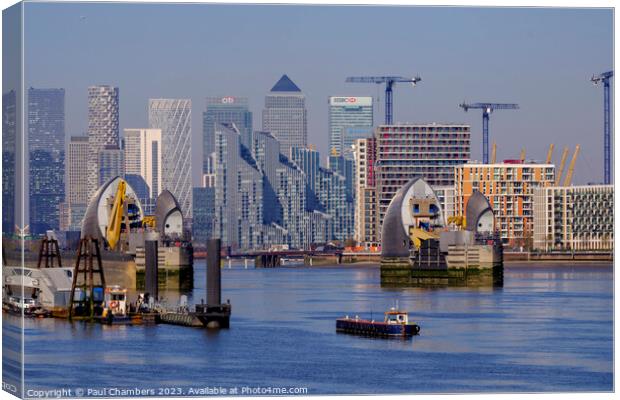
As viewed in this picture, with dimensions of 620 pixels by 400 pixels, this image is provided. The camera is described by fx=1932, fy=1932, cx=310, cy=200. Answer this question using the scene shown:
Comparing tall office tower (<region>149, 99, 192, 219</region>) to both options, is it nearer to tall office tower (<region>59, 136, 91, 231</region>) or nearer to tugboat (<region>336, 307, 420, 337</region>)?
tall office tower (<region>59, 136, 91, 231</region>)

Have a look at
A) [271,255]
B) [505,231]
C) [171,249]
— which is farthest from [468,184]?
[171,249]

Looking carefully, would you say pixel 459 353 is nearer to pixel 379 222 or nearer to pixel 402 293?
pixel 402 293

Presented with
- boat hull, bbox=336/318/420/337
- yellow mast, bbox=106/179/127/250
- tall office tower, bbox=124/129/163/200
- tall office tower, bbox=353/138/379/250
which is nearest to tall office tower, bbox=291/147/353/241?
tall office tower, bbox=353/138/379/250

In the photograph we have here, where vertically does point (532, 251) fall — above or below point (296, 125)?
below

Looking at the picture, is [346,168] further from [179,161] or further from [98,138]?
[98,138]

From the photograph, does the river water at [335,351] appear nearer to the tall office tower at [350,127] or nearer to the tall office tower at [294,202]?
the tall office tower at [350,127]

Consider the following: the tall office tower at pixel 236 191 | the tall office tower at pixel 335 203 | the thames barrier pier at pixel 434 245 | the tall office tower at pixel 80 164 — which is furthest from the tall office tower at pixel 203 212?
the thames barrier pier at pixel 434 245

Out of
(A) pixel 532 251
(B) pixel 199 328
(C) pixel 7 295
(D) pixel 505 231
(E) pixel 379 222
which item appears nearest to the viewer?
(C) pixel 7 295
